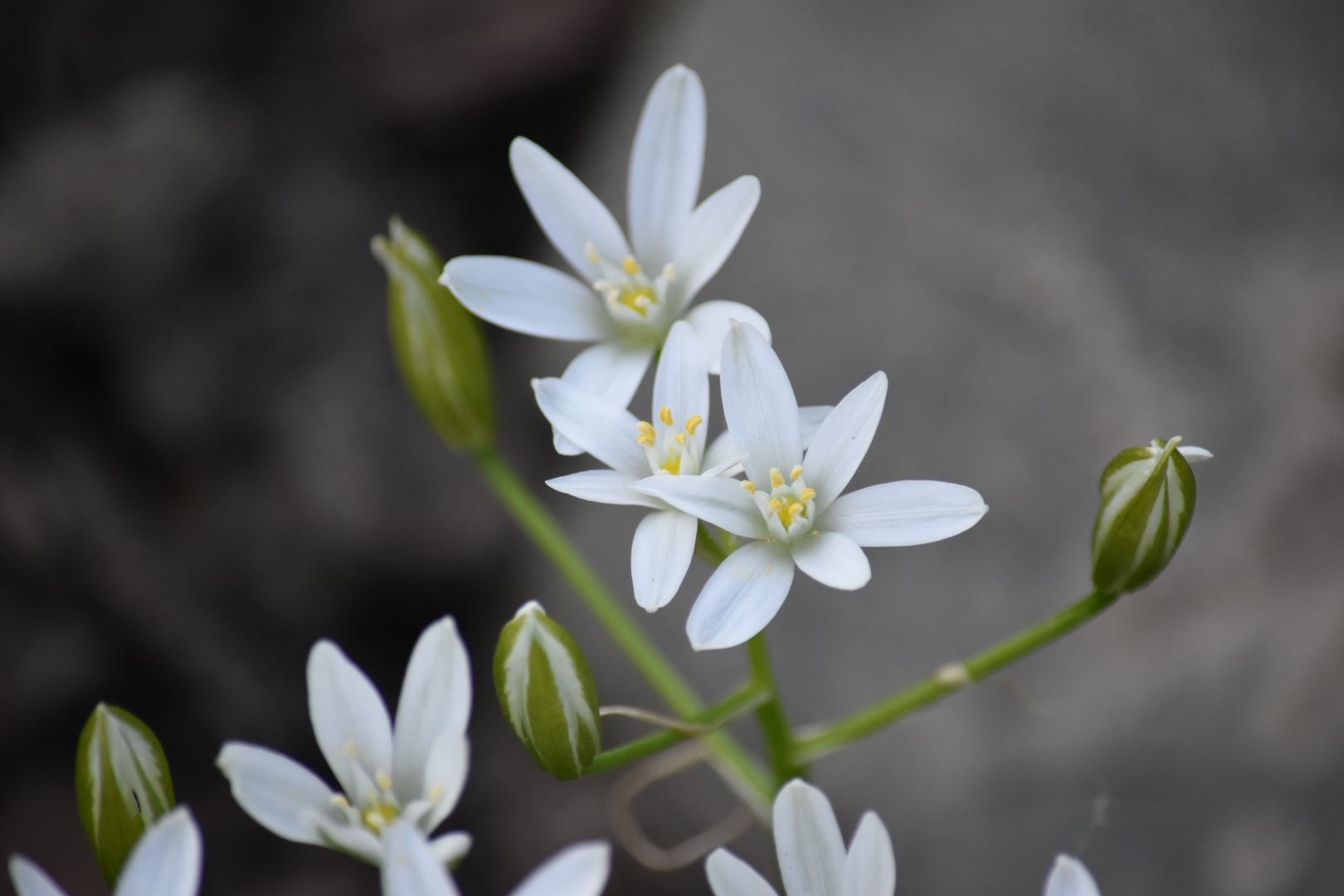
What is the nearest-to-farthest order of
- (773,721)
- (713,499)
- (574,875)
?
(574,875) → (713,499) → (773,721)

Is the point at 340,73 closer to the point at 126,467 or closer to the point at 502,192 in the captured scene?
the point at 502,192

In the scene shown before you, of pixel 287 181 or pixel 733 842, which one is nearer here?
pixel 733 842

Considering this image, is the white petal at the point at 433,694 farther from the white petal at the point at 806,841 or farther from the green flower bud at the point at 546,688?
the white petal at the point at 806,841

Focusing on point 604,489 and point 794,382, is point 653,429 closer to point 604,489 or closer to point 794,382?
point 604,489

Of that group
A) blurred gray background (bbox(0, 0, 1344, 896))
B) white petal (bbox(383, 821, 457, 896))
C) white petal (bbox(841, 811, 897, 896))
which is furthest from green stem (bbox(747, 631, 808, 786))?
blurred gray background (bbox(0, 0, 1344, 896))

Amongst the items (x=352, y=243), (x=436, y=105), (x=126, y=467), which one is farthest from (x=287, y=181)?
(x=126, y=467)

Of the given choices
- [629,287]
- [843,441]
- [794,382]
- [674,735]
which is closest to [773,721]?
[674,735]
